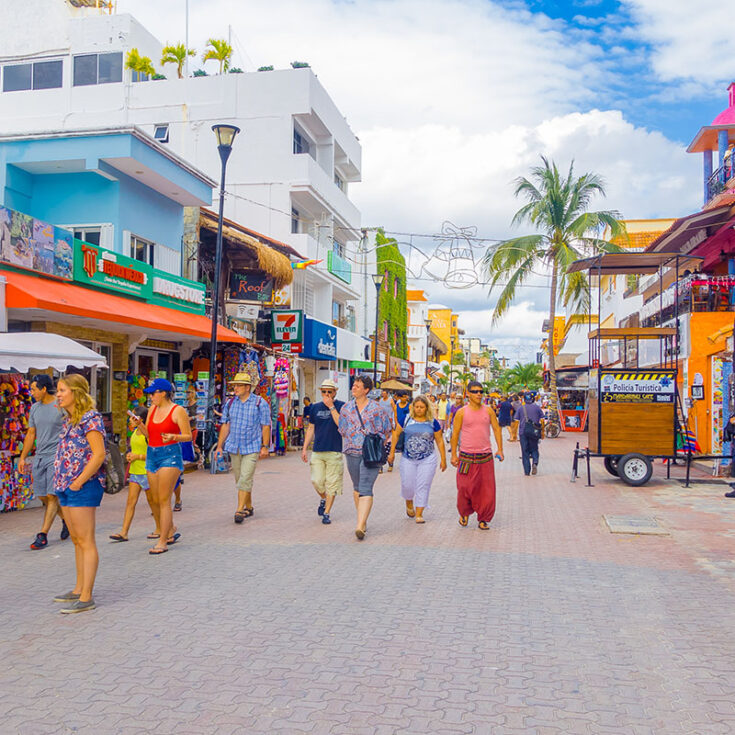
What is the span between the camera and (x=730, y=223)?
57.8 feet

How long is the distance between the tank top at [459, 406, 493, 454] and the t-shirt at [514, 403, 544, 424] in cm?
634

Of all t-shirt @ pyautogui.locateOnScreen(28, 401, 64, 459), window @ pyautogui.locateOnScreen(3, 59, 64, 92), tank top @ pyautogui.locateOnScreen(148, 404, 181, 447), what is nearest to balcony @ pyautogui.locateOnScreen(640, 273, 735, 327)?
tank top @ pyautogui.locateOnScreen(148, 404, 181, 447)

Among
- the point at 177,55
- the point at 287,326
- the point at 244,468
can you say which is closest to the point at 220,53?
the point at 177,55

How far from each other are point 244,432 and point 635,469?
7.88 meters

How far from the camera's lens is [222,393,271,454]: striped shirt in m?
9.15

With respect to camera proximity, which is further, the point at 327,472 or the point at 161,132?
the point at 161,132

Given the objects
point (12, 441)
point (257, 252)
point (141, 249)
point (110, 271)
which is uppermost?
point (257, 252)

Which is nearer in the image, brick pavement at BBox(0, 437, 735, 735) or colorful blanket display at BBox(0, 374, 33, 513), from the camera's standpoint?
brick pavement at BBox(0, 437, 735, 735)

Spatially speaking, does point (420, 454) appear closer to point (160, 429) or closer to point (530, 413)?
point (160, 429)

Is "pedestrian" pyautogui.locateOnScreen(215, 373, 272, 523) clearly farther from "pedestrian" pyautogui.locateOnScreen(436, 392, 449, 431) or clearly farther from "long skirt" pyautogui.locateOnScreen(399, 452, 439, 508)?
"pedestrian" pyautogui.locateOnScreen(436, 392, 449, 431)

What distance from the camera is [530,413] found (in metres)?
15.5

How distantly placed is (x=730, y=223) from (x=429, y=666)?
16392 millimetres

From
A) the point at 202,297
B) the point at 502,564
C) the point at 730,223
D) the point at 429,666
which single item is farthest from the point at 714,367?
the point at 429,666

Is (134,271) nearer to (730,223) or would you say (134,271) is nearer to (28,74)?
(730,223)
